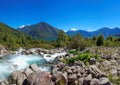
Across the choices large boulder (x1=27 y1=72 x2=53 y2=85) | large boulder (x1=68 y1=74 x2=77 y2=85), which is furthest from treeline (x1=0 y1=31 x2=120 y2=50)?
large boulder (x1=27 y1=72 x2=53 y2=85)

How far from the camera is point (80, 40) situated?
68188mm

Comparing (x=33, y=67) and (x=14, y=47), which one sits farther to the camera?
(x=14, y=47)

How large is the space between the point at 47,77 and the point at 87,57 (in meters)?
12.6

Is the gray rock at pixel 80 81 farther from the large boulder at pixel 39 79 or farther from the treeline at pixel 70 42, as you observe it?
the treeline at pixel 70 42

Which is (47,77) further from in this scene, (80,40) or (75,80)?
(80,40)

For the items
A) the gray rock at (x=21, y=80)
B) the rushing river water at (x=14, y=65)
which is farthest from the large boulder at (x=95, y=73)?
the rushing river water at (x=14, y=65)

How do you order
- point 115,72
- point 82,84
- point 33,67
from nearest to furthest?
1. point 82,84
2. point 115,72
3. point 33,67

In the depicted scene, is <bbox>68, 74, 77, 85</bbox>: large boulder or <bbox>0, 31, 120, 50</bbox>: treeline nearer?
<bbox>68, 74, 77, 85</bbox>: large boulder

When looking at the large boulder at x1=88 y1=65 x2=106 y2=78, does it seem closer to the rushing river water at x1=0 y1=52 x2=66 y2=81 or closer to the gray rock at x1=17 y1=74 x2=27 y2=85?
the gray rock at x1=17 y1=74 x2=27 y2=85

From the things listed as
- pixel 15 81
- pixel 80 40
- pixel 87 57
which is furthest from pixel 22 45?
pixel 15 81

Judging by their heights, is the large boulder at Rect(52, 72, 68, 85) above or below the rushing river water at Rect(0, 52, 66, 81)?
below

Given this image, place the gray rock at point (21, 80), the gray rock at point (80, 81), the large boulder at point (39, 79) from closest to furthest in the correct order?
1. the large boulder at point (39, 79)
2. the gray rock at point (80, 81)
3. the gray rock at point (21, 80)

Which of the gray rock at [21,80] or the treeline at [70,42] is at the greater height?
the treeline at [70,42]

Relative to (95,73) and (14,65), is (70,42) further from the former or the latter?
(95,73)
